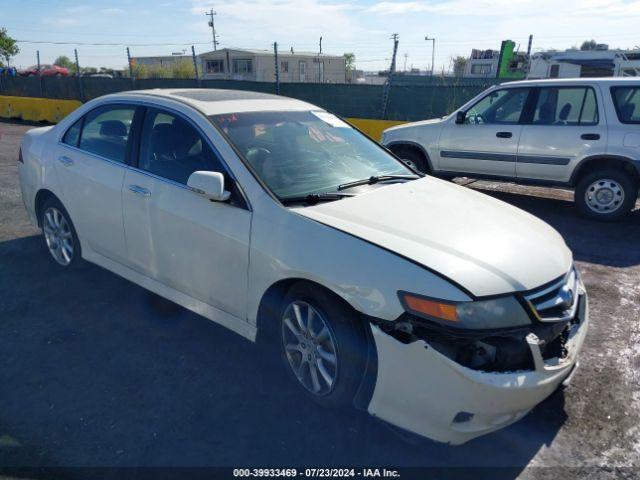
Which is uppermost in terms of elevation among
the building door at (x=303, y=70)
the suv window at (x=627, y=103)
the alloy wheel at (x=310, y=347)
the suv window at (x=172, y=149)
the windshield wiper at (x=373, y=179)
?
the building door at (x=303, y=70)

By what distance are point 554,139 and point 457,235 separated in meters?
5.05

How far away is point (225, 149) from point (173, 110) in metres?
0.68

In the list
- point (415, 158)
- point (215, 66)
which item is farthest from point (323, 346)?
point (215, 66)

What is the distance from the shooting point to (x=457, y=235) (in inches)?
111

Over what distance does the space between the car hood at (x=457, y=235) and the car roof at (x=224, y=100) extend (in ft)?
3.63

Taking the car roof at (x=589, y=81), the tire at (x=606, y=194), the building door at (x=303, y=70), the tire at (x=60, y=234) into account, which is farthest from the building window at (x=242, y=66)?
the tire at (x=60, y=234)

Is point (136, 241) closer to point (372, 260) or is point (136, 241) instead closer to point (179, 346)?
point (179, 346)

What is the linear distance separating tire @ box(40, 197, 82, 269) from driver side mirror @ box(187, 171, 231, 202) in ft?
6.43

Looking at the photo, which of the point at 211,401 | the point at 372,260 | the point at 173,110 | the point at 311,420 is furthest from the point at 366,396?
the point at 173,110

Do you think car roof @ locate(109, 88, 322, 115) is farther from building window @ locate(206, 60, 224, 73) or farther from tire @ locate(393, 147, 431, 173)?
building window @ locate(206, 60, 224, 73)

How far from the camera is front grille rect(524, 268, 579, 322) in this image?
254cm

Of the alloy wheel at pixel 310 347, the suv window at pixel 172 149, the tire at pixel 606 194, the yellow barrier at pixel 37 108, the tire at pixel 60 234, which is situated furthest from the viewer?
the yellow barrier at pixel 37 108

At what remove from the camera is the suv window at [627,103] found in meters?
6.56

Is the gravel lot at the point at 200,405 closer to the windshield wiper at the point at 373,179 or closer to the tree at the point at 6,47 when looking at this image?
the windshield wiper at the point at 373,179
